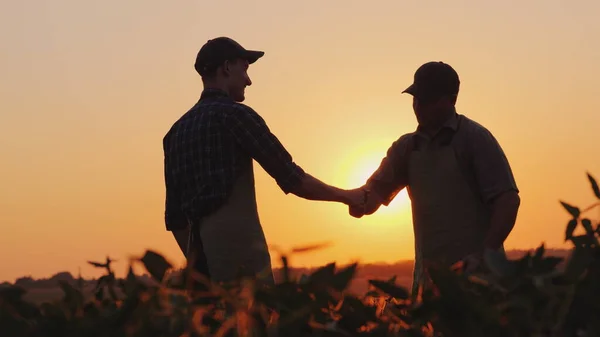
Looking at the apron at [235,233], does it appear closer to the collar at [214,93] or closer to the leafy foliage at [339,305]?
the collar at [214,93]

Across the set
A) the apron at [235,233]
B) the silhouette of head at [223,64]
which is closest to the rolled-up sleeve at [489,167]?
the apron at [235,233]

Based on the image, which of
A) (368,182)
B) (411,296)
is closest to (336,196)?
(368,182)

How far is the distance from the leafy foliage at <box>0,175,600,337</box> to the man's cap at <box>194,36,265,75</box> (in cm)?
443

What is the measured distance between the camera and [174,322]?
1967 millimetres

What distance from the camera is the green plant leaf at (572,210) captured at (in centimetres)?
231

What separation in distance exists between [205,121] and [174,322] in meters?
4.48

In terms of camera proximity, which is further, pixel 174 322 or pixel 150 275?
pixel 150 275

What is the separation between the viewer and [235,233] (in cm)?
618

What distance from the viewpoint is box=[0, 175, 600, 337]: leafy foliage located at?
1.95m

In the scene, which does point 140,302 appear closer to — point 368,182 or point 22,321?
point 22,321

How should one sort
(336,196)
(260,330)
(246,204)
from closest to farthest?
(260,330) < (246,204) < (336,196)

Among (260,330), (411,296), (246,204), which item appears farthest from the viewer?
(246,204)

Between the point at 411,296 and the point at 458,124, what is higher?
the point at 458,124

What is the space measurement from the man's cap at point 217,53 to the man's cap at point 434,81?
1.18 m
